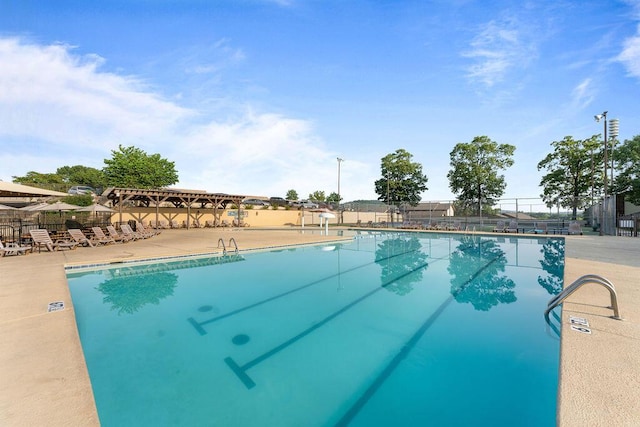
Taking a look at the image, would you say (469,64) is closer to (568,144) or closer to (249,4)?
(249,4)

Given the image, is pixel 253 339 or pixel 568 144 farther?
pixel 568 144

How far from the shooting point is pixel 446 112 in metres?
15.6

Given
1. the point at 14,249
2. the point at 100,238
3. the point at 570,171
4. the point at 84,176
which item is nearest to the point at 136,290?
the point at 14,249

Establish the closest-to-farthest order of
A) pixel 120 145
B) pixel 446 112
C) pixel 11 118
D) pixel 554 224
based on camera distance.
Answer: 1. pixel 11 118
2. pixel 446 112
3. pixel 554 224
4. pixel 120 145

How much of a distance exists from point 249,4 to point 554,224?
2149cm

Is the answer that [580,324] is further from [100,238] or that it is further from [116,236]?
[116,236]

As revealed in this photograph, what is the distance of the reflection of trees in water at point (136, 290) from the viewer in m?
5.48

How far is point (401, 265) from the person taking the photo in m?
9.30

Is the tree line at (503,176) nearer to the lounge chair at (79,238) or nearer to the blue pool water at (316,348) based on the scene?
the blue pool water at (316,348)

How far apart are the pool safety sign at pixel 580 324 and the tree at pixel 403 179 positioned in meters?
30.2

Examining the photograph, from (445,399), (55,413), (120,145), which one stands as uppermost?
A: (120,145)

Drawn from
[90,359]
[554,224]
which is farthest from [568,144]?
[90,359]

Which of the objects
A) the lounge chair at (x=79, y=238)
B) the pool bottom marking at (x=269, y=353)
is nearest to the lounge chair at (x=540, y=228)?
the pool bottom marking at (x=269, y=353)

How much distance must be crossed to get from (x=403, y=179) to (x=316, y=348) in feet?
106
